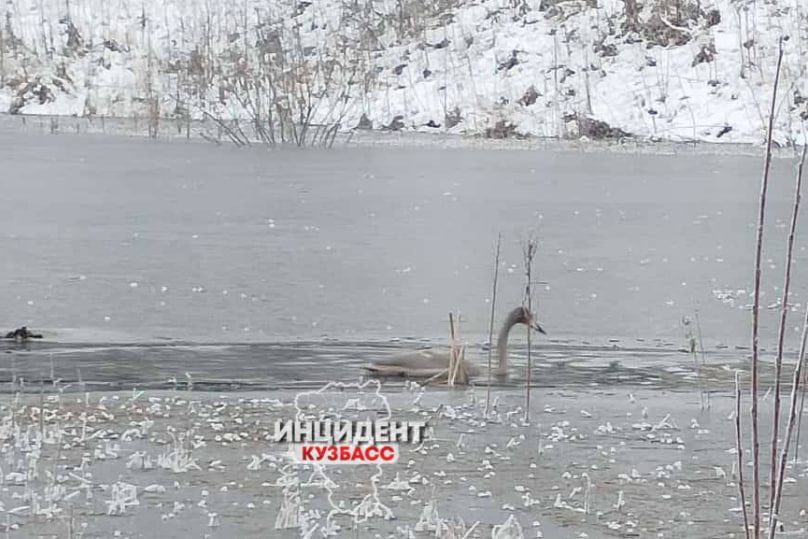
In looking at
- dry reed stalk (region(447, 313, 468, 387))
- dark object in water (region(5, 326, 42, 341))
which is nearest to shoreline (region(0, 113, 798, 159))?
dark object in water (region(5, 326, 42, 341))

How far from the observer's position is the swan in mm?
8828

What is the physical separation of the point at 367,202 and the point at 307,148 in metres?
7.80

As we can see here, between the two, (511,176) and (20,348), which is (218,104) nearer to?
(511,176)

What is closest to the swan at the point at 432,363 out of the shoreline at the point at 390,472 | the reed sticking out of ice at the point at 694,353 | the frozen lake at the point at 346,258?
the frozen lake at the point at 346,258

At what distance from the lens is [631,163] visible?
22.8 meters

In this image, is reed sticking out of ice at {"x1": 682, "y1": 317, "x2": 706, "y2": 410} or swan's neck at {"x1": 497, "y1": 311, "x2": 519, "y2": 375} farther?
swan's neck at {"x1": 497, "y1": 311, "x2": 519, "y2": 375}

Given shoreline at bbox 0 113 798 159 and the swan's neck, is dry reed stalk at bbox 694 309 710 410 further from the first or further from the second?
shoreline at bbox 0 113 798 159

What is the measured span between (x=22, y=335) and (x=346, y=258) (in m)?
3.86

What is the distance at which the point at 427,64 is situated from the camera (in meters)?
32.1

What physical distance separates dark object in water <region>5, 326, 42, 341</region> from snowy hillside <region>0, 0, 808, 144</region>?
15.4 m

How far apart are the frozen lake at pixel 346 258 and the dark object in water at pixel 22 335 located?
0.54 feet

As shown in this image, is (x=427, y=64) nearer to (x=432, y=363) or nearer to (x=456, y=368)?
(x=432, y=363)

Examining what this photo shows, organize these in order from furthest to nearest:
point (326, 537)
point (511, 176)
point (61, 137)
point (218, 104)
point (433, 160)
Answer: point (218, 104)
point (61, 137)
point (433, 160)
point (511, 176)
point (326, 537)

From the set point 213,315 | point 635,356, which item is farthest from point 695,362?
point 213,315
